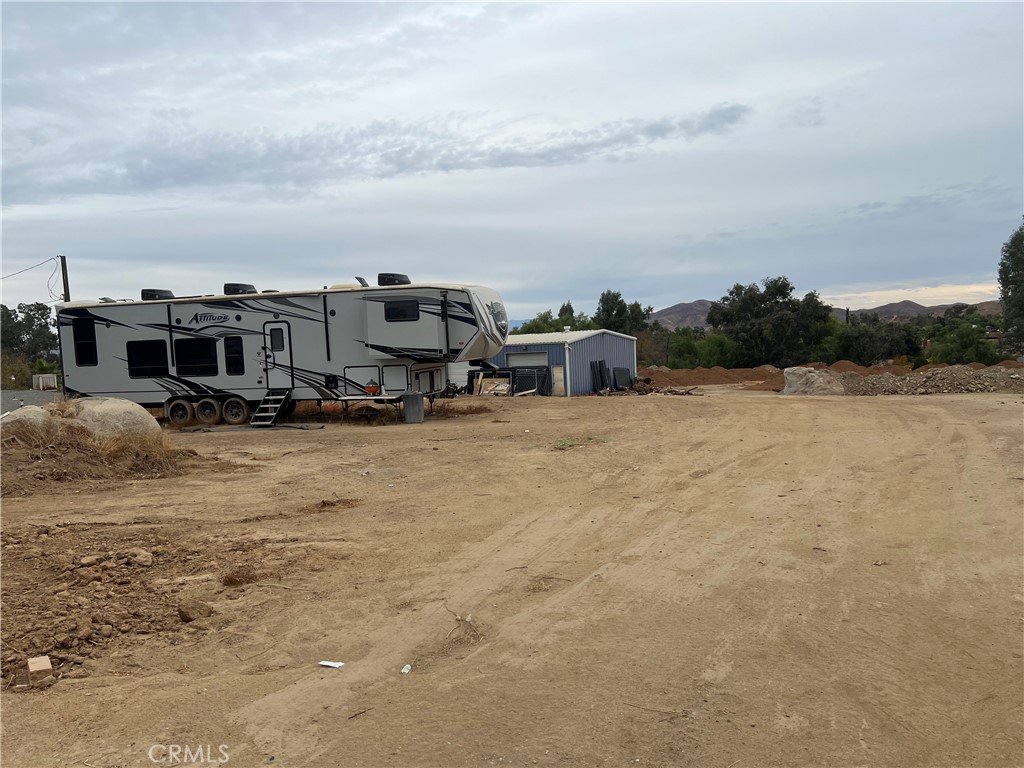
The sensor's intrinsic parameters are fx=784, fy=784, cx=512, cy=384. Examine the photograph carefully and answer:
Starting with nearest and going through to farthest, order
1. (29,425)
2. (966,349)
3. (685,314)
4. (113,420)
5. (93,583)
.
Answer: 1. (93,583)
2. (29,425)
3. (113,420)
4. (966,349)
5. (685,314)

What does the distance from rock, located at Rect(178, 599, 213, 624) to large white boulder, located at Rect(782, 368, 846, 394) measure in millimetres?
27740

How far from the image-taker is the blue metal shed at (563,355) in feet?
100

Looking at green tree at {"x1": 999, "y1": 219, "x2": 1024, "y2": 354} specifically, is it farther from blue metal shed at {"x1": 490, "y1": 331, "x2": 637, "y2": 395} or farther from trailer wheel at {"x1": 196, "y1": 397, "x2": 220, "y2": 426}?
trailer wheel at {"x1": 196, "y1": 397, "x2": 220, "y2": 426}

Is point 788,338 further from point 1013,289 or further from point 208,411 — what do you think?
point 208,411

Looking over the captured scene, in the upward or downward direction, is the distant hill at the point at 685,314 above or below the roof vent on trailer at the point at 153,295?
above

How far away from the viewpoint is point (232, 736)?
375 centimetres

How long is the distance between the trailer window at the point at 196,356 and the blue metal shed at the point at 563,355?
38.2 feet

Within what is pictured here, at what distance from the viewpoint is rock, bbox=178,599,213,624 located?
529 cm

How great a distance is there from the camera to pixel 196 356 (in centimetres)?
2019

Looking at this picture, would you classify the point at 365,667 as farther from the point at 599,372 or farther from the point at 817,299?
the point at 817,299

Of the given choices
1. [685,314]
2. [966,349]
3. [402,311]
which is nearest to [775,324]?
[966,349]

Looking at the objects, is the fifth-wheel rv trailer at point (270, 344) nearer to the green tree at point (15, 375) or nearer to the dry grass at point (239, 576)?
the dry grass at point (239, 576)

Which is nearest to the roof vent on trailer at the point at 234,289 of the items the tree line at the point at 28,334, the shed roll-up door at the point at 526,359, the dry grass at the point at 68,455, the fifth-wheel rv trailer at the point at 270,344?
the fifth-wheel rv trailer at the point at 270,344

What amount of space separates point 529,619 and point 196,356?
17.3 m
